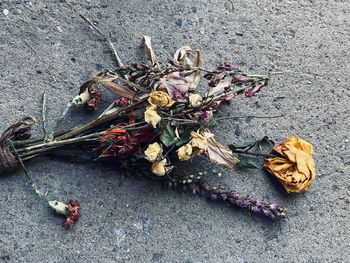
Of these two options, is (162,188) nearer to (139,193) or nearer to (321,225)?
(139,193)

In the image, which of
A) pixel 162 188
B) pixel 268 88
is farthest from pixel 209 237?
pixel 268 88

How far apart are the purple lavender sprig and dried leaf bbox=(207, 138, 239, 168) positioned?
0.10 m

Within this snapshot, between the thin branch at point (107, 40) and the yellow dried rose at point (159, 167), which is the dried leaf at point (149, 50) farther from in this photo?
the yellow dried rose at point (159, 167)

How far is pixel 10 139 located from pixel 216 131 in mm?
608

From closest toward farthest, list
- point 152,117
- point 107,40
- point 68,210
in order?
point 152,117, point 68,210, point 107,40

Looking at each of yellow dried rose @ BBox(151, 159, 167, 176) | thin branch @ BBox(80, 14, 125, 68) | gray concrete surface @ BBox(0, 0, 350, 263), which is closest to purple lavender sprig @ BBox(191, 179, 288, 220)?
gray concrete surface @ BBox(0, 0, 350, 263)

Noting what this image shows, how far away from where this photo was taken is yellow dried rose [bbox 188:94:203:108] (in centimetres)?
210

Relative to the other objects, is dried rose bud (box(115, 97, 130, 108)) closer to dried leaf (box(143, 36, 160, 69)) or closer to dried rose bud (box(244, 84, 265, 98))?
dried leaf (box(143, 36, 160, 69))

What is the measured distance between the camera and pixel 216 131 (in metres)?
2.31

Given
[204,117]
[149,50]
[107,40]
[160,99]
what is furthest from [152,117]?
[107,40]

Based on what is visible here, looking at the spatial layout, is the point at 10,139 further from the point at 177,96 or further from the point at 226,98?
the point at 226,98

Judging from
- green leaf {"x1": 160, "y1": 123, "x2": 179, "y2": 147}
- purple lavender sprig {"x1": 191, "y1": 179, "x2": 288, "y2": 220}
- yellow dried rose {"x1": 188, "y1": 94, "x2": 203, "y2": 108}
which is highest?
yellow dried rose {"x1": 188, "y1": 94, "x2": 203, "y2": 108}

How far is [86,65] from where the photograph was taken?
2.29 metres

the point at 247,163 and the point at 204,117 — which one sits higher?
the point at 204,117
